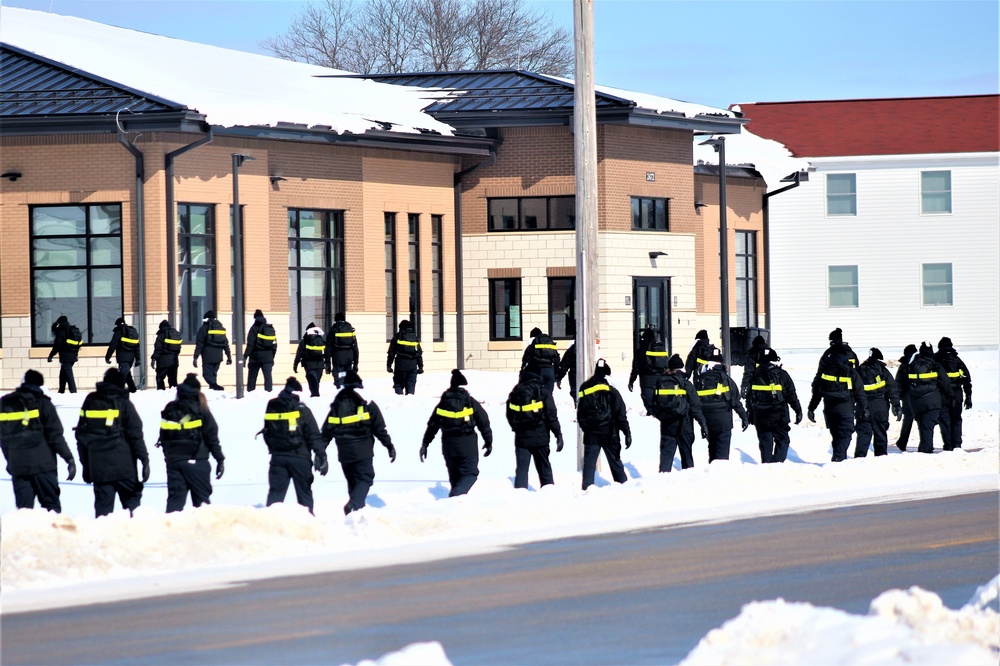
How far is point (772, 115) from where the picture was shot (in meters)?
52.9

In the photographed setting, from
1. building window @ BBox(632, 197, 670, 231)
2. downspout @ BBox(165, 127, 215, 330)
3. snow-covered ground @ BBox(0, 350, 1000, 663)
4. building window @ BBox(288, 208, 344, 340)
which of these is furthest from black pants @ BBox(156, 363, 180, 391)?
building window @ BBox(632, 197, 670, 231)

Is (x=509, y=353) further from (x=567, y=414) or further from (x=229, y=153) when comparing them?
(x=567, y=414)

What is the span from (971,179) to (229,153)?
28020 mm

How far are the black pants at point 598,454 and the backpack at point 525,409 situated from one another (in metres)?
0.69

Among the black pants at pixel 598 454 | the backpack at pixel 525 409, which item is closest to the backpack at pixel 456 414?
the backpack at pixel 525 409

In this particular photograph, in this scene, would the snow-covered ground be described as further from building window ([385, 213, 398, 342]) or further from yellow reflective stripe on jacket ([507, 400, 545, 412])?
building window ([385, 213, 398, 342])

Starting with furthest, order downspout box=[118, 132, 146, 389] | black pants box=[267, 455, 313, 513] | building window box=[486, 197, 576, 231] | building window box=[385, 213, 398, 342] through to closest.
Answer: building window box=[486, 197, 576, 231]
building window box=[385, 213, 398, 342]
downspout box=[118, 132, 146, 389]
black pants box=[267, 455, 313, 513]

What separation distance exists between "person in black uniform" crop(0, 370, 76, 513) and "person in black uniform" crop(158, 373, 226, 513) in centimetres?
95

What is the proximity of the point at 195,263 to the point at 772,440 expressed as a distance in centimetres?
1503

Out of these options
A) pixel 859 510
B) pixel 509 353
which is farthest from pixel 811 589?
pixel 509 353

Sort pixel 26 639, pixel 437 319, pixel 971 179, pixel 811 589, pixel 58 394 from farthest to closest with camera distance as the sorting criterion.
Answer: pixel 971 179, pixel 437 319, pixel 58 394, pixel 811 589, pixel 26 639

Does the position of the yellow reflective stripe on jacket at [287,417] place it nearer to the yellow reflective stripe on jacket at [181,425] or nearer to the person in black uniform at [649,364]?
the yellow reflective stripe on jacket at [181,425]

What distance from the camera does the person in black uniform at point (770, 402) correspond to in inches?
767

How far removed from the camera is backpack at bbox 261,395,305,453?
14.2 metres
